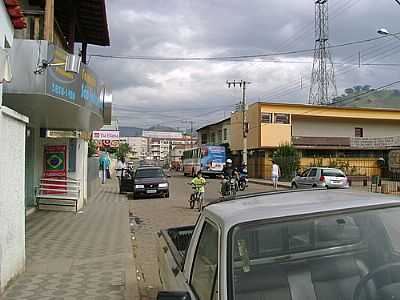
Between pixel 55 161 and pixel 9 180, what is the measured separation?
11.3 meters

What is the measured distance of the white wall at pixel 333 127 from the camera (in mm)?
54594

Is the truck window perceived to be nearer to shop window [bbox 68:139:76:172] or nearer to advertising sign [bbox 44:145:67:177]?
advertising sign [bbox 44:145:67:177]

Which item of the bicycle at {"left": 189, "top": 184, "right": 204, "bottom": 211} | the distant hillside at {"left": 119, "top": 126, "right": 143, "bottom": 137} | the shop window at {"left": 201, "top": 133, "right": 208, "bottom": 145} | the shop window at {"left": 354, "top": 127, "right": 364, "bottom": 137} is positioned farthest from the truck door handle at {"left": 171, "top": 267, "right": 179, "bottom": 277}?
the distant hillside at {"left": 119, "top": 126, "right": 143, "bottom": 137}

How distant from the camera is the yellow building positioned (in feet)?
159

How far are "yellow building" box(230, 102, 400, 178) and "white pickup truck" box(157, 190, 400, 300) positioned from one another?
4363 cm

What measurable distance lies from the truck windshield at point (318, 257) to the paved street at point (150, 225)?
14.1ft

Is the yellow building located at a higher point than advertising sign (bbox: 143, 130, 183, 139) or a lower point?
lower

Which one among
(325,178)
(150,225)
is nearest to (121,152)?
(325,178)

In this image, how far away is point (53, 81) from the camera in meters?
10.8

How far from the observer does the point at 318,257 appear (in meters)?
3.29

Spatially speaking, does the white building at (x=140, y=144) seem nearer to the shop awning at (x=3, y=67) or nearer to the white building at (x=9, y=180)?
the white building at (x=9, y=180)

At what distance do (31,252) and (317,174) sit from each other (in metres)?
20.0

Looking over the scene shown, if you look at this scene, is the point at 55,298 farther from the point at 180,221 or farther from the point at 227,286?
the point at 180,221

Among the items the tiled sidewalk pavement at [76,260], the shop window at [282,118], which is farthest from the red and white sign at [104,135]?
the tiled sidewalk pavement at [76,260]
